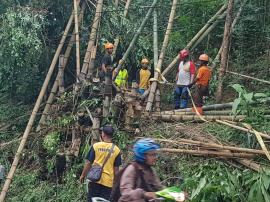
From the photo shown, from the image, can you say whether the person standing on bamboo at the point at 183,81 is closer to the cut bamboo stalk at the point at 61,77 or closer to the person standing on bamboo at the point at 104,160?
the cut bamboo stalk at the point at 61,77

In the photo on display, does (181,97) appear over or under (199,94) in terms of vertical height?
under

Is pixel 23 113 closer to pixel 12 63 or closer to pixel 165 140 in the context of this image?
pixel 12 63

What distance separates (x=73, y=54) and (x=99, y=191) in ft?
22.2

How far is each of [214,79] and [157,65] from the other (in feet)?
5.75

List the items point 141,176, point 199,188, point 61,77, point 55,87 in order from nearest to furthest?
point 141,176 → point 199,188 → point 61,77 → point 55,87

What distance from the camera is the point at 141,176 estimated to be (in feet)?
14.9

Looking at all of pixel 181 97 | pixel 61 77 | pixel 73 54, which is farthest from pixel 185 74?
pixel 73 54

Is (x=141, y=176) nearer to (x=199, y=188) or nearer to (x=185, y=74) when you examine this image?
(x=199, y=188)

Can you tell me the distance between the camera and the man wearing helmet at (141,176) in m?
4.38

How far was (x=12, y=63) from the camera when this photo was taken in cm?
1223

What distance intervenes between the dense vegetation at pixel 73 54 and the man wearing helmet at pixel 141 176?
10.9ft

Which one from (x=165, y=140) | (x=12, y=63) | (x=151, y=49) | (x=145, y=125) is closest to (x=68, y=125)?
(x=145, y=125)

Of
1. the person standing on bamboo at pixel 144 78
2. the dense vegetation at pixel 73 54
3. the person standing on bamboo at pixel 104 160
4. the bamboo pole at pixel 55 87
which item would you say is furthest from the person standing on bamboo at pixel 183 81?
the person standing on bamboo at pixel 104 160

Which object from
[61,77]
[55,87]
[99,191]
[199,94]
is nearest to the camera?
[99,191]
